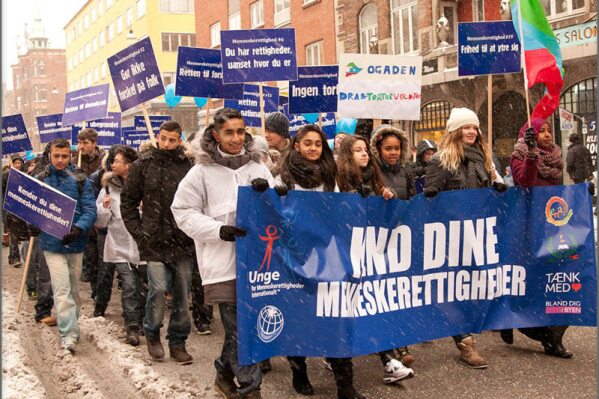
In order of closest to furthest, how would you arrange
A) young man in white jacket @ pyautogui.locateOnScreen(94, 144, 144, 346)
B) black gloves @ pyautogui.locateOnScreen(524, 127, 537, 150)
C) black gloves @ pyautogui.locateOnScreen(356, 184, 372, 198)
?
black gloves @ pyautogui.locateOnScreen(356, 184, 372, 198) → black gloves @ pyautogui.locateOnScreen(524, 127, 537, 150) → young man in white jacket @ pyautogui.locateOnScreen(94, 144, 144, 346)

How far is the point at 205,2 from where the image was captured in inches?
1654

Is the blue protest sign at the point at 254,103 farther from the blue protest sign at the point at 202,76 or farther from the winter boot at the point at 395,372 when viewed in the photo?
the winter boot at the point at 395,372

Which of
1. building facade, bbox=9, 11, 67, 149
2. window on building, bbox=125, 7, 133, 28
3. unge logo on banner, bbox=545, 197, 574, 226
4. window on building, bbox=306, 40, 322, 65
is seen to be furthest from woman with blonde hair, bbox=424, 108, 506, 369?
building facade, bbox=9, 11, 67, 149

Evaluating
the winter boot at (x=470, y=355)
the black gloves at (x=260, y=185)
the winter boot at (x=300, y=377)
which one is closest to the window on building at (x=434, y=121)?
the winter boot at (x=470, y=355)

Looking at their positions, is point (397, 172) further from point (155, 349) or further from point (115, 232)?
point (115, 232)

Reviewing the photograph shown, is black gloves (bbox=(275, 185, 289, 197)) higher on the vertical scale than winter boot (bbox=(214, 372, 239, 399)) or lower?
higher

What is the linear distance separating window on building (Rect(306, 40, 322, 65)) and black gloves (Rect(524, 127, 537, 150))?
2408 centimetres

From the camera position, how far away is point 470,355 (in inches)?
242

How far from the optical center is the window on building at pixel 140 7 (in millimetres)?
51506

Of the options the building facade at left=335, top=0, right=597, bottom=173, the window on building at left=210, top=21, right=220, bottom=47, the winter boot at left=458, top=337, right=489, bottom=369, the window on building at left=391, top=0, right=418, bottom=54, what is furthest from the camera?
the window on building at left=210, top=21, right=220, bottom=47

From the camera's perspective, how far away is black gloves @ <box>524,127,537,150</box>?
630cm

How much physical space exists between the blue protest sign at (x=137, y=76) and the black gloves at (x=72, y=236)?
213 cm

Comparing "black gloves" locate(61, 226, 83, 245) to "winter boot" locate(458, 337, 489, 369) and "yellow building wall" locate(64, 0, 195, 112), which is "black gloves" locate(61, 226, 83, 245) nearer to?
"winter boot" locate(458, 337, 489, 369)

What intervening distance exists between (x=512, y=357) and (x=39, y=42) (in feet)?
333
